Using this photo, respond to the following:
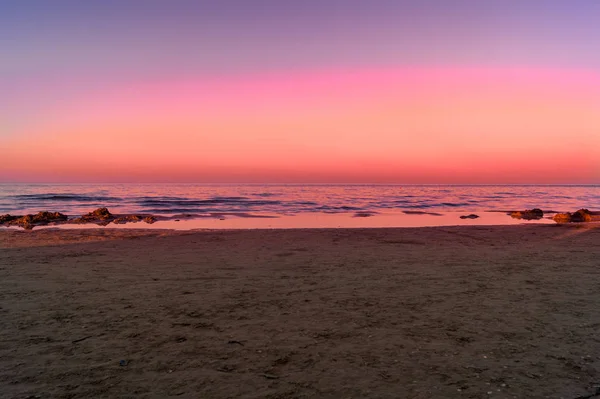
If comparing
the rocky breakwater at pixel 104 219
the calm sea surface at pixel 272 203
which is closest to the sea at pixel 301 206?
the calm sea surface at pixel 272 203

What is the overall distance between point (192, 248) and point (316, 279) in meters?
6.56

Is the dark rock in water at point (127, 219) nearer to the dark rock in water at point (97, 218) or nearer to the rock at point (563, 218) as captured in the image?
the dark rock in water at point (97, 218)

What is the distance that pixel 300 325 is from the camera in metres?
6.36

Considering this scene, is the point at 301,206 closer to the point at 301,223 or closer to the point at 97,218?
the point at 301,223

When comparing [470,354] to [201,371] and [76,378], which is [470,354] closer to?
[201,371]

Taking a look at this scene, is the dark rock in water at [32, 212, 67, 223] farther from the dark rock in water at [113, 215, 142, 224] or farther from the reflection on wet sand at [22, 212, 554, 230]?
the reflection on wet sand at [22, 212, 554, 230]

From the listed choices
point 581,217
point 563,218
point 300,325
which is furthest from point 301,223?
point 300,325

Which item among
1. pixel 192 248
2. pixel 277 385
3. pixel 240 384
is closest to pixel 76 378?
pixel 240 384

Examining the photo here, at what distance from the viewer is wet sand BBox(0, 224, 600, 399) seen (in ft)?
15.1

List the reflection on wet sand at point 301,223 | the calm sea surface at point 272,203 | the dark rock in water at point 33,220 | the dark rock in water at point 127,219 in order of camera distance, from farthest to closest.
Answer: the calm sea surface at point 272,203
the dark rock in water at point 127,219
the reflection on wet sand at point 301,223
the dark rock in water at point 33,220

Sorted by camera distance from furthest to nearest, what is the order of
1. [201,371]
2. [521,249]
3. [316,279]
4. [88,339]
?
[521,249] → [316,279] → [88,339] → [201,371]

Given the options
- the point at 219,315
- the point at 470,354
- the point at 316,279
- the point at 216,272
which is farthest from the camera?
the point at 216,272

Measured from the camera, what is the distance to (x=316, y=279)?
942 centimetres

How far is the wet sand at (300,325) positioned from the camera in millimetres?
4594
